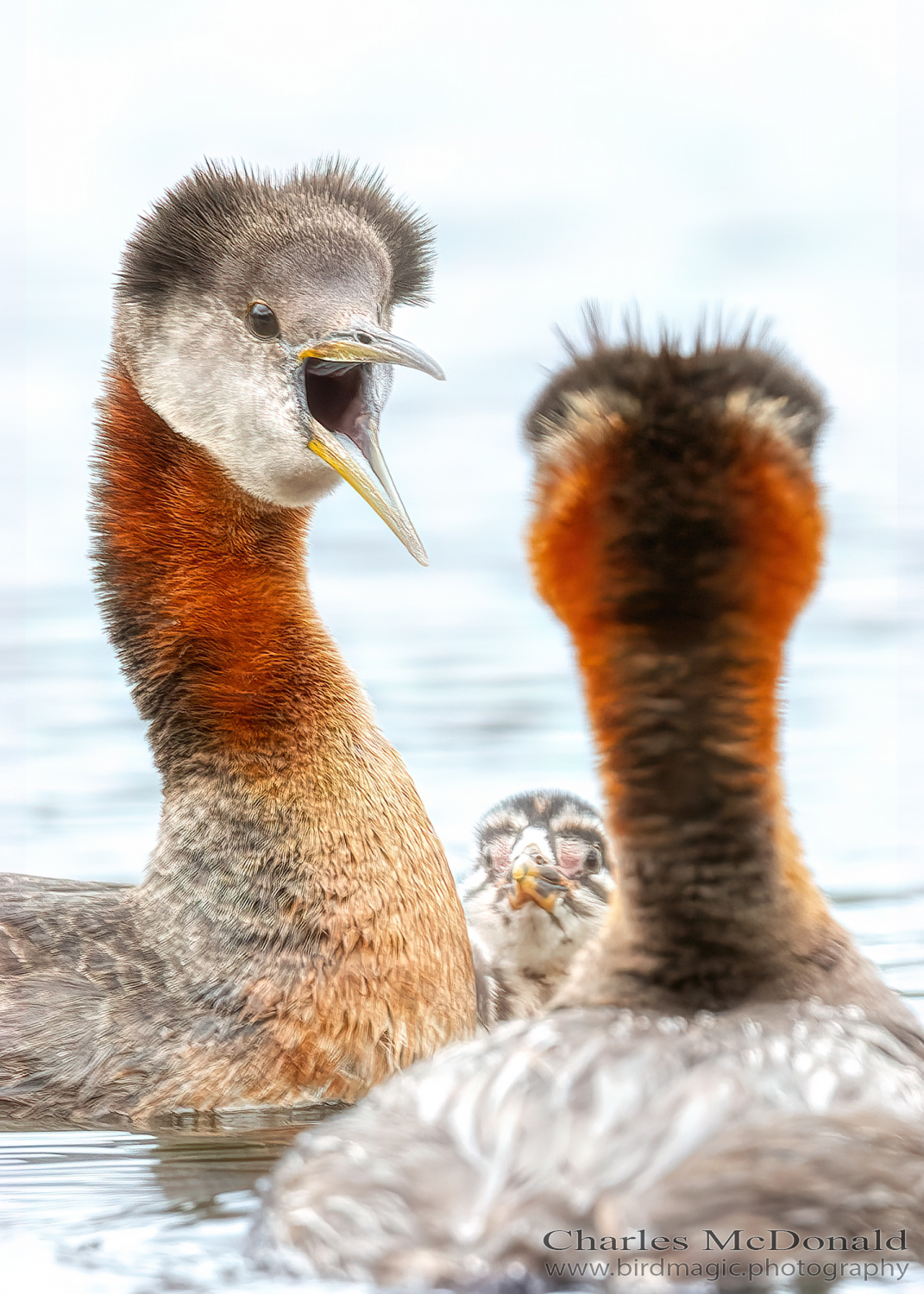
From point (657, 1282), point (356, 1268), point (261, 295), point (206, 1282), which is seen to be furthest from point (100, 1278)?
point (261, 295)

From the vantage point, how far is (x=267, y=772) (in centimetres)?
693

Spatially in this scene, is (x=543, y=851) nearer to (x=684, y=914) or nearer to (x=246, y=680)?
(x=246, y=680)

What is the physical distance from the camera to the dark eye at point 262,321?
23.0ft

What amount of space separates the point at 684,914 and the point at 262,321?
110 inches

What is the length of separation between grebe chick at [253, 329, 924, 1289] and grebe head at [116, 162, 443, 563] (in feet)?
6.04

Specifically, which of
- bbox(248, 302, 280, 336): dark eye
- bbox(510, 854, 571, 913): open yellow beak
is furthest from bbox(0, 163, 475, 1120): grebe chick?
bbox(510, 854, 571, 913): open yellow beak

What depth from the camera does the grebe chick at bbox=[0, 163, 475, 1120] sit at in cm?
664

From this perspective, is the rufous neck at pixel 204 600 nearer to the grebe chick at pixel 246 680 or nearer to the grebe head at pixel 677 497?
the grebe chick at pixel 246 680

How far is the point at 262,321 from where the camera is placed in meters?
7.03

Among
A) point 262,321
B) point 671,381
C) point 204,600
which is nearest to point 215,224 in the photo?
point 262,321

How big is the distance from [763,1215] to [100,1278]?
4.87 ft

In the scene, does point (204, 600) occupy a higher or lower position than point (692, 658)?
higher

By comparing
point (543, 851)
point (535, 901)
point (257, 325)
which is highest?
point (257, 325)

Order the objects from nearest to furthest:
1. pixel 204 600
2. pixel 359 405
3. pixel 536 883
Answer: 1. pixel 204 600
2. pixel 359 405
3. pixel 536 883
